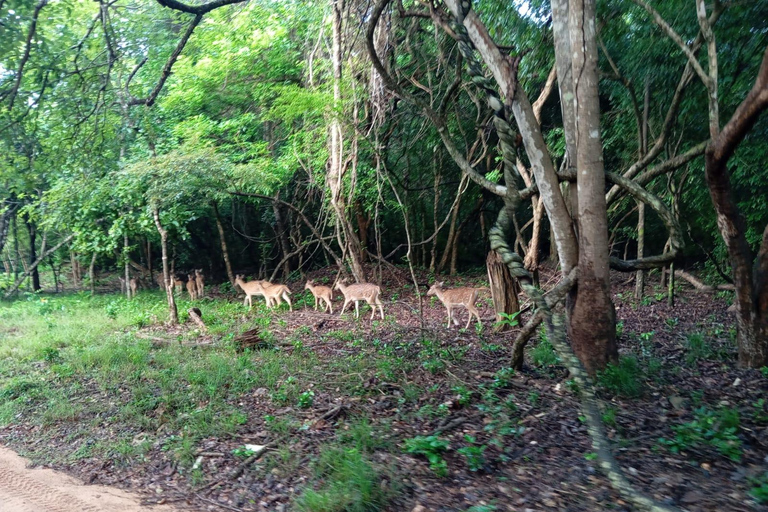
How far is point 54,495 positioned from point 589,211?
647 cm

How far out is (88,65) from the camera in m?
9.61

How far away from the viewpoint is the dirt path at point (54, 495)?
5395 mm

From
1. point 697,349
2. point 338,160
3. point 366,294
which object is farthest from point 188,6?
point 697,349

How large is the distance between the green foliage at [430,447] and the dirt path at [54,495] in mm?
2317

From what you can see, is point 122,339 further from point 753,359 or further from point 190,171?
point 753,359

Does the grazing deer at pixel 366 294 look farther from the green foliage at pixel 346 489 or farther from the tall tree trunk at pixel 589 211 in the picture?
the green foliage at pixel 346 489

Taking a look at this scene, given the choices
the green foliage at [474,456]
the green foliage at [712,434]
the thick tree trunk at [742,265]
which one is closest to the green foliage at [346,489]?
the green foliage at [474,456]

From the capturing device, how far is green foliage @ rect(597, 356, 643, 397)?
6.62 m

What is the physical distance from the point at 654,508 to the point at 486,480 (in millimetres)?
2106

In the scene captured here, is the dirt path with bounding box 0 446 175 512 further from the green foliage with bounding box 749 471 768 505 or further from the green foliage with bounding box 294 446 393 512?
the green foliage with bounding box 749 471 768 505

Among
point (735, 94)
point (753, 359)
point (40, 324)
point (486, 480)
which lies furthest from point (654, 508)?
point (40, 324)

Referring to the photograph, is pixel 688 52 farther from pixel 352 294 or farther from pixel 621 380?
pixel 352 294

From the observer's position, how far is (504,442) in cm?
584

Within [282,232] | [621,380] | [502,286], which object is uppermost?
[282,232]
